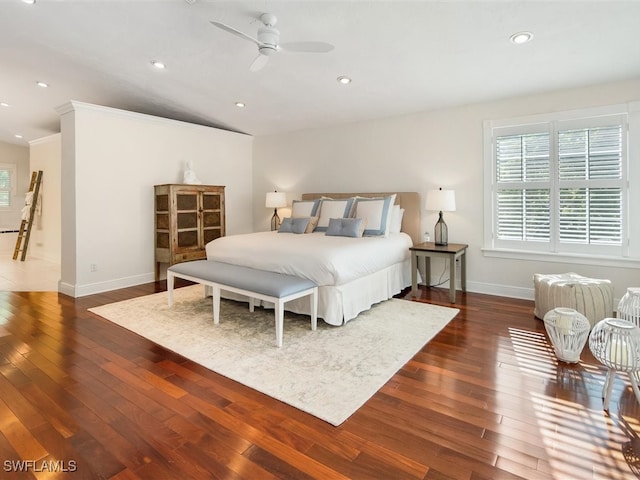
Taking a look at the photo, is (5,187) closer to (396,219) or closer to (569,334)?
(396,219)

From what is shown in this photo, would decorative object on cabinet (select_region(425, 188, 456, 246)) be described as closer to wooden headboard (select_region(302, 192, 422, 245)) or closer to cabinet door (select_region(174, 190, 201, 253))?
wooden headboard (select_region(302, 192, 422, 245))

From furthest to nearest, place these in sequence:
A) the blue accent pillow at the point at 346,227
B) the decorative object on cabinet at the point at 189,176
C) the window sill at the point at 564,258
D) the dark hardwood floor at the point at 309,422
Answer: the decorative object on cabinet at the point at 189,176
the blue accent pillow at the point at 346,227
the window sill at the point at 564,258
the dark hardwood floor at the point at 309,422

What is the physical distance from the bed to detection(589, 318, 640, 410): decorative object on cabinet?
6.35 feet

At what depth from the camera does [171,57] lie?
13.4 feet

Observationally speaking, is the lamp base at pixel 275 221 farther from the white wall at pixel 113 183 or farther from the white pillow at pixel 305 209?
the white wall at pixel 113 183

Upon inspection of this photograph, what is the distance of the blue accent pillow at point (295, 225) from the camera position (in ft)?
16.3

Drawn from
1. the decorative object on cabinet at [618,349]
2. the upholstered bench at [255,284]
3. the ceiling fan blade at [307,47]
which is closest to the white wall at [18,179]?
the upholstered bench at [255,284]

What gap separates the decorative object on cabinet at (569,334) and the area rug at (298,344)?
0.95 m

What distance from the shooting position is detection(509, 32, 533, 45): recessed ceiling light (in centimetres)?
304

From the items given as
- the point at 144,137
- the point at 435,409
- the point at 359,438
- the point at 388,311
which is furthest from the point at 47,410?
the point at 144,137

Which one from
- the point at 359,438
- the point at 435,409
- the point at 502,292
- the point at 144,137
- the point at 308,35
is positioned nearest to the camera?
the point at 359,438

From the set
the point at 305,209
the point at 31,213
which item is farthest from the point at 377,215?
the point at 31,213

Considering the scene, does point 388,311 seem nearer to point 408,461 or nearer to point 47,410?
point 408,461

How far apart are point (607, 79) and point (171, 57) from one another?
186 inches
